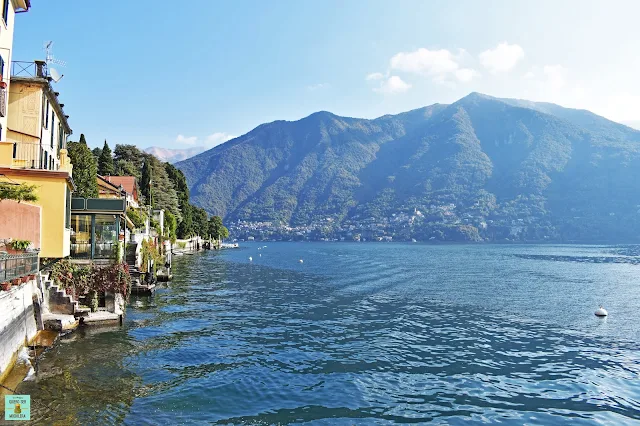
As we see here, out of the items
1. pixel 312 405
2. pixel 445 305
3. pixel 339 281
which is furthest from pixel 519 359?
pixel 339 281

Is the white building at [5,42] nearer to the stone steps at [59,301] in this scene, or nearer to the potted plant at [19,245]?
the potted plant at [19,245]

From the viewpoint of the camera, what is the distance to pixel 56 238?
2091cm

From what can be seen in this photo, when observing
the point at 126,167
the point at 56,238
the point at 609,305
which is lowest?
the point at 609,305

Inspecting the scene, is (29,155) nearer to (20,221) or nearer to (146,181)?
(20,221)

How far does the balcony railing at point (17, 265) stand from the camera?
14859 millimetres

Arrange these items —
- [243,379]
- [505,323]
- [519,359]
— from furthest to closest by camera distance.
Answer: [505,323], [519,359], [243,379]

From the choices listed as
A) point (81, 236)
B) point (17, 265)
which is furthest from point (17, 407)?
point (81, 236)

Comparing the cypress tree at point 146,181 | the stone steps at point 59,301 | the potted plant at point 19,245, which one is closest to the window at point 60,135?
the stone steps at point 59,301

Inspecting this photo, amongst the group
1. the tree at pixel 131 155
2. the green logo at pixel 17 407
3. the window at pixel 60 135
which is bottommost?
the green logo at pixel 17 407

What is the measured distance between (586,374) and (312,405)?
11660mm

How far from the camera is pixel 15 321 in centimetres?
1633

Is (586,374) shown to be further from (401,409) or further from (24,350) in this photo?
(24,350)

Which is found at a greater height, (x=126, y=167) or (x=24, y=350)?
(x=126, y=167)

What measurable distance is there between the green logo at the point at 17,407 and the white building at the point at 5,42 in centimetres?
1505
